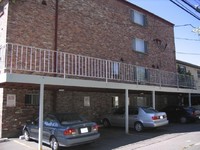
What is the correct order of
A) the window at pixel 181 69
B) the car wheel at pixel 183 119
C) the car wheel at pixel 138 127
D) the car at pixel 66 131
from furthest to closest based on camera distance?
the window at pixel 181 69 → the car wheel at pixel 183 119 → the car wheel at pixel 138 127 → the car at pixel 66 131

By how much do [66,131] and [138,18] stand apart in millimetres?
15094

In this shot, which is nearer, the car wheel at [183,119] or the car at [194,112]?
the car at [194,112]

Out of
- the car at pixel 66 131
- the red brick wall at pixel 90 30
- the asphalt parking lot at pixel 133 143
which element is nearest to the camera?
the car at pixel 66 131

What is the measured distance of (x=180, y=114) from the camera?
1958 centimetres

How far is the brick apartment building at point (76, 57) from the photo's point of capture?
13.0 meters

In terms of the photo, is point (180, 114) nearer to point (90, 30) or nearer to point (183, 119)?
point (183, 119)

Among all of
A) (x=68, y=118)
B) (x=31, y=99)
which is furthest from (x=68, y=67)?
(x=68, y=118)

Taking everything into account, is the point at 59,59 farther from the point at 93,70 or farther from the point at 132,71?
the point at 132,71

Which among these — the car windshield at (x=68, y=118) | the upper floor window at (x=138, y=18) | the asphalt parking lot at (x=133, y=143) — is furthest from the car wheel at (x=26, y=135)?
the upper floor window at (x=138, y=18)

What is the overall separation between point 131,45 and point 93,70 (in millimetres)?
5801

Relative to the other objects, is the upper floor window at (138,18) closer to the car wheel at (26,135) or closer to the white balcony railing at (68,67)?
the white balcony railing at (68,67)

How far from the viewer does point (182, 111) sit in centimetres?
1952

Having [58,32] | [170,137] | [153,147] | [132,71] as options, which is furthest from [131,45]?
[153,147]

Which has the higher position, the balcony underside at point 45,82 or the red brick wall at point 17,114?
the balcony underside at point 45,82
